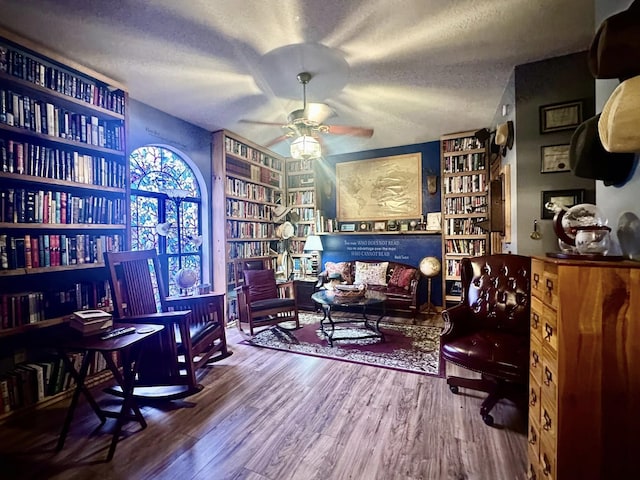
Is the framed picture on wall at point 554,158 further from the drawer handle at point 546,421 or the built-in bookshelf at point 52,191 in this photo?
the built-in bookshelf at point 52,191

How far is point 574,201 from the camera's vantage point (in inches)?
93.5

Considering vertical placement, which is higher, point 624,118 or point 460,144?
point 460,144

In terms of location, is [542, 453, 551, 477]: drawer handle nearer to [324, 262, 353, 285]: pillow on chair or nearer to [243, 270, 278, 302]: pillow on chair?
[243, 270, 278, 302]: pillow on chair

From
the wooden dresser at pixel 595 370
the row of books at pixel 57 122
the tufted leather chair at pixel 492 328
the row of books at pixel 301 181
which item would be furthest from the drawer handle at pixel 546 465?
the row of books at pixel 301 181

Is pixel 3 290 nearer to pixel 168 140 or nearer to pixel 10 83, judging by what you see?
pixel 10 83

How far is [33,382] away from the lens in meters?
2.09

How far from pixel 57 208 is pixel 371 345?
10.6 feet

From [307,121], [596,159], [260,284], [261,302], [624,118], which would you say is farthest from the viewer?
[260,284]

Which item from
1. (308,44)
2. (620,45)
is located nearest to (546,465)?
(620,45)

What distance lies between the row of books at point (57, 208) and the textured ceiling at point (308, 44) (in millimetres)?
1166

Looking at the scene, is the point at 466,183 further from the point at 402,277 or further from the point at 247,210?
the point at 247,210

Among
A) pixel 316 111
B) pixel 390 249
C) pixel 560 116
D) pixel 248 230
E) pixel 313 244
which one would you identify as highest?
pixel 316 111

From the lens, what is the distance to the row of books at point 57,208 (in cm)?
206

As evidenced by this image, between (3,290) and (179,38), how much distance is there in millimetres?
2336
